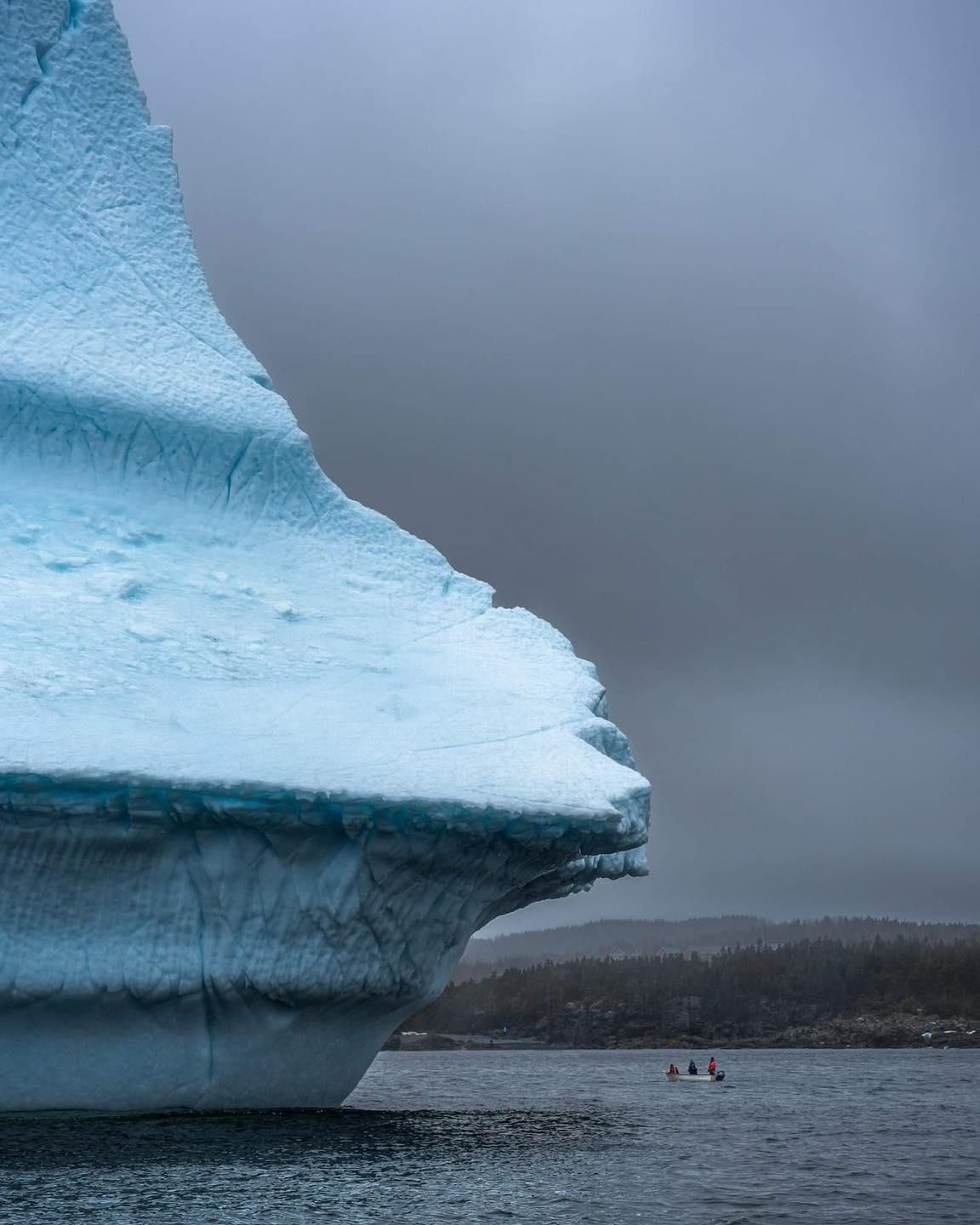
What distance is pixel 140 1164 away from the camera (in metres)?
9.84

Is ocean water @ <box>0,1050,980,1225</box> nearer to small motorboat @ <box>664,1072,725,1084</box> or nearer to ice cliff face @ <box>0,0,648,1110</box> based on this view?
ice cliff face @ <box>0,0,648,1110</box>

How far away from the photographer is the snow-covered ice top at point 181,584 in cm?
1113

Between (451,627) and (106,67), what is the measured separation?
296 inches

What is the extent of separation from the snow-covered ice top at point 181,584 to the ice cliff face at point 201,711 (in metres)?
0.03

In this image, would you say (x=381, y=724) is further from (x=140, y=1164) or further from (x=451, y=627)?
(x=140, y=1164)

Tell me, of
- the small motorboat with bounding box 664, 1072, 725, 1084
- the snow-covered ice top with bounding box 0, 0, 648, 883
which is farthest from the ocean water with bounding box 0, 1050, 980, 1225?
the small motorboat with bounding box 664, 1072, 725, 1084

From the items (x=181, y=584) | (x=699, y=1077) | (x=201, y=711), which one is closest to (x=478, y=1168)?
(x=201, y=711)

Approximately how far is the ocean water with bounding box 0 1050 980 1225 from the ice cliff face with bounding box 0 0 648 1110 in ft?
2.87

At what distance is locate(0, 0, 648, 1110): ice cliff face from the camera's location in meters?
10.9

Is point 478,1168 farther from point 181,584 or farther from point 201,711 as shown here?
point 181,584

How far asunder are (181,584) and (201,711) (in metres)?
2.08

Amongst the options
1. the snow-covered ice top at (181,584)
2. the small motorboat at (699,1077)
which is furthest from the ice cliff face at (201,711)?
the small motorboat at (699,1077)

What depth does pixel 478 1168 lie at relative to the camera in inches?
423

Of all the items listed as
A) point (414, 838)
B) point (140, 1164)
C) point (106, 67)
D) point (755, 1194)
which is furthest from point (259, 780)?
point (106, 67)
